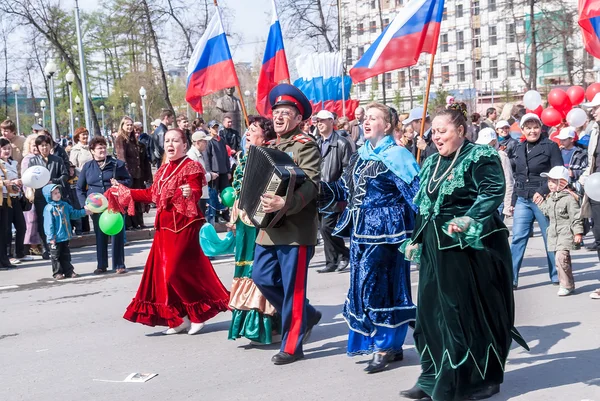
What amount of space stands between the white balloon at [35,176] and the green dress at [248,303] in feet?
16.8

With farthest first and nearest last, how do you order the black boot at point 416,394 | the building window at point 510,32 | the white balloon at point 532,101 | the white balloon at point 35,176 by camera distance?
the building window at point 510,32 < the white balloon at point 532,101 < the white balloon at point 35,176 < the black boot at point 416,394

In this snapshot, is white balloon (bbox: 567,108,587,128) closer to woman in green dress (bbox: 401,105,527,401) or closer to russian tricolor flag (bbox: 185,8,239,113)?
russian tricolor flag (bbox: 185,8,239,113)

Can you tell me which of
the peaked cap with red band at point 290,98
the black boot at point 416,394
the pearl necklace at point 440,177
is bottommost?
the black boot at point 416,394

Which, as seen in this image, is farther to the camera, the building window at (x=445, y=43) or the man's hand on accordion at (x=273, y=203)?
the building window at (x=445, y=43)

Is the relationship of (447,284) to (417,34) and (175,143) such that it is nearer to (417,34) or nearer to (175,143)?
(175,143)

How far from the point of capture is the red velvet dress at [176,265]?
7121mm

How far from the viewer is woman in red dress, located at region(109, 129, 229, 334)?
23.4 ft

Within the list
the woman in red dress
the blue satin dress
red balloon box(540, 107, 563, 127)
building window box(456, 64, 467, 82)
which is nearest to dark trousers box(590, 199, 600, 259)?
the blue satin dress

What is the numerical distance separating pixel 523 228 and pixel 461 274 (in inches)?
171

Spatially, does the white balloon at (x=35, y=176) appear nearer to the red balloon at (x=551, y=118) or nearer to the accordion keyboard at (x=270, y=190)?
the accordion keyboard at (x=270, y=190)

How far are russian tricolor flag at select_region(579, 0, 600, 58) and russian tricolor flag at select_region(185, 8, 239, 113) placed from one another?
4354 millimetres

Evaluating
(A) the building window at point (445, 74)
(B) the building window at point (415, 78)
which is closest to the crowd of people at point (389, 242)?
(B) the building window at point (415, 78)

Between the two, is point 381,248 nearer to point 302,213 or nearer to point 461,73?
point 302,213

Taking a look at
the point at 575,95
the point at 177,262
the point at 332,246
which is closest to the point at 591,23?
the point at 177,262
